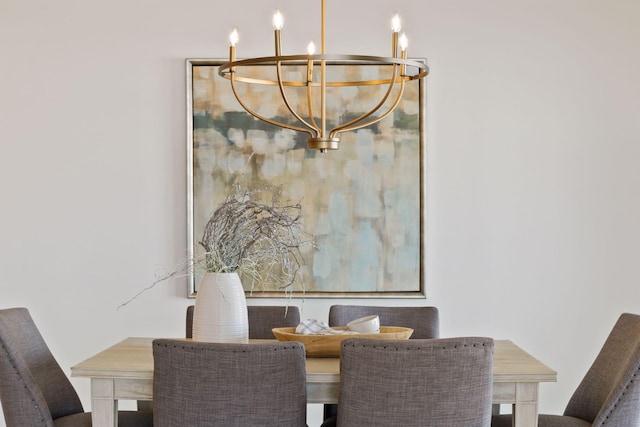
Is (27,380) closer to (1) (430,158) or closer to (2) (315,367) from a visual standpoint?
(2) (315,367)

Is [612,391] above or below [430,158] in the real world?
below

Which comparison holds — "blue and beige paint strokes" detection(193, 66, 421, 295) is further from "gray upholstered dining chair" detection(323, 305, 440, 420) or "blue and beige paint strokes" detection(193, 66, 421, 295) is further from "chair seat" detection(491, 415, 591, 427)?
"chair seat" detection(491, 415, 591, 427)

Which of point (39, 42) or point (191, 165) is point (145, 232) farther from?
point (39, 42)

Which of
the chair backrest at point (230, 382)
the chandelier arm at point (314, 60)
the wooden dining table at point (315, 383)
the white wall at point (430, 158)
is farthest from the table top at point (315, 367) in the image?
the white wall at point (430, 158)

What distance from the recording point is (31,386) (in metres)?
2.78

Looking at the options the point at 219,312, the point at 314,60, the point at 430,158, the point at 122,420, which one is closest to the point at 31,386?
the point at 122,420

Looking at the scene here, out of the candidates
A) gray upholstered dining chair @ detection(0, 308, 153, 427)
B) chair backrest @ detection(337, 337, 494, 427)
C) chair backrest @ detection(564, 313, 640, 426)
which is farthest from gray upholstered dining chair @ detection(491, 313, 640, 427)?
gray upholstered dining chair @ detection(0, 308, 153, 427)

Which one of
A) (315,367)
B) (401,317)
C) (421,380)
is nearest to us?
(421,380)

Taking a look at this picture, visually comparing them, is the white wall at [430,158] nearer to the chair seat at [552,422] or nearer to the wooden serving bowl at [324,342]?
the chair seat at [552,422]

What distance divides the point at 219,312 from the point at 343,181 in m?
1.60

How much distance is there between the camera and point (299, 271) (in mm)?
4328

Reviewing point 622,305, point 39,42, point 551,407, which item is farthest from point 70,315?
point 622,305

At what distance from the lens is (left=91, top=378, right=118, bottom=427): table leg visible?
105 inches

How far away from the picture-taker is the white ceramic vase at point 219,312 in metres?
2.89
